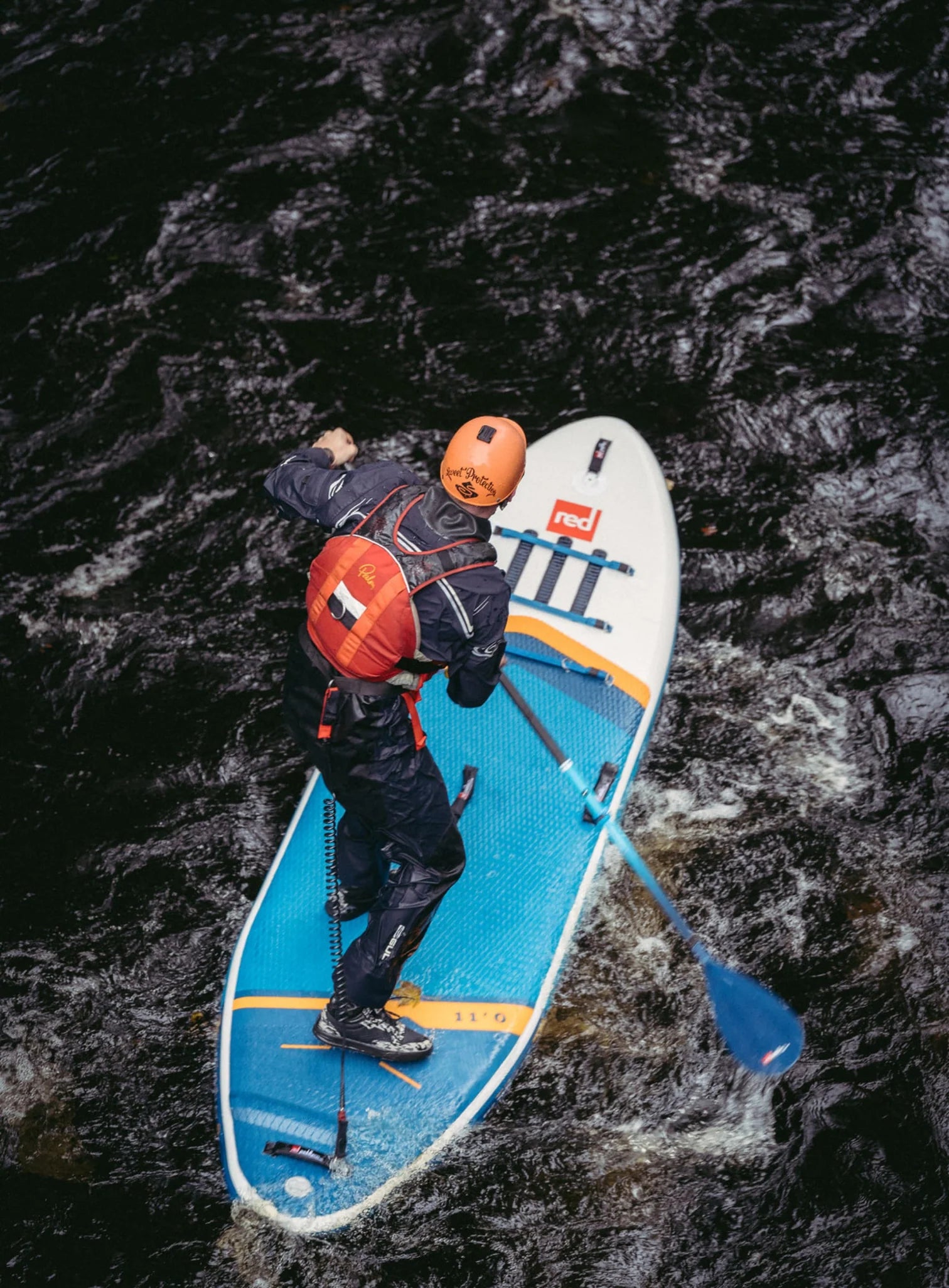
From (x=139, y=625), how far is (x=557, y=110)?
15.8 feet

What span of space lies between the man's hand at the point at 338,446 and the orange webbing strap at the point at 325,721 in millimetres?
802

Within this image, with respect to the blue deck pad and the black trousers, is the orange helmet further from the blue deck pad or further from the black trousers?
the blue deck pad

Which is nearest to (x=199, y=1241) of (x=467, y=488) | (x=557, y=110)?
(x=467, y=488)

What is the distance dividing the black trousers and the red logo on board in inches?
76.2

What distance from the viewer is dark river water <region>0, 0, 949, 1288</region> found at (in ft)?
11.4

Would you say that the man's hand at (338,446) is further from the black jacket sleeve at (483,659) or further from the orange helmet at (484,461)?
the black jacket sleeve at (483,659)

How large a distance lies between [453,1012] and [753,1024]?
1.00 metres

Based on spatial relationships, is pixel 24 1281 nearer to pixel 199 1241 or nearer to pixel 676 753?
pixel 199 1241

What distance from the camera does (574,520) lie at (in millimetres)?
4867

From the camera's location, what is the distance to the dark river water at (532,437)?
346 cm

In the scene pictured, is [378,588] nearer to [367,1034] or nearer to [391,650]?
[391,650]

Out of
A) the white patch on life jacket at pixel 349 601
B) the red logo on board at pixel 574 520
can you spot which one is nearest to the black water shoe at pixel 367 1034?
the white patch on life jacket at pixel 349 601

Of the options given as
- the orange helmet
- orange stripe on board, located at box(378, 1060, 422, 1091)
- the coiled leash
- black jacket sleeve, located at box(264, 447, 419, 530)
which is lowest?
orange stripe on board, located at box(378, 1060, 422, 1091)

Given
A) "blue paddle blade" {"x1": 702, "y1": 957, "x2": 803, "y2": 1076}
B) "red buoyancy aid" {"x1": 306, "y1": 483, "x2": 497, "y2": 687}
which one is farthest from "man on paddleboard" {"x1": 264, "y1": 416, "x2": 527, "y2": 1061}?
"blue paddle blade" {"x1": 702, "y1": 957, "x2": 803, "y2": 1076}
